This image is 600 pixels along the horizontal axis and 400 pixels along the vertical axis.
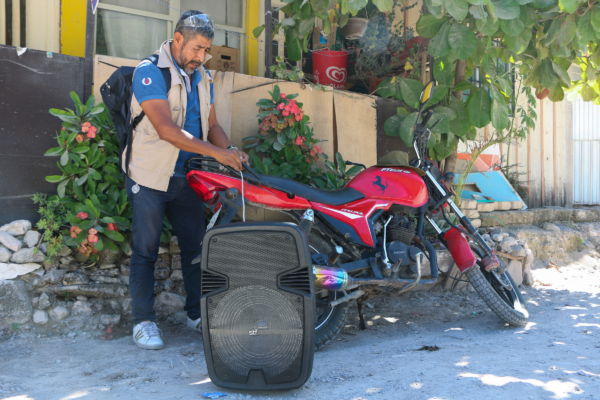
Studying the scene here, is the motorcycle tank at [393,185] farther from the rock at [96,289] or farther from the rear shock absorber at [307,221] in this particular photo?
the rock at [96,289]

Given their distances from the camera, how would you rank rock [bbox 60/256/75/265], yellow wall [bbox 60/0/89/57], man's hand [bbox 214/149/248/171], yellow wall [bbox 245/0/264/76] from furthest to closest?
yellow wall [bbox 245/0/264/76]
yellow wall [bbox 60/0/89/57]
rock [bbox 60/256/75/265]
man's hand [bbox 214/149/248/171]

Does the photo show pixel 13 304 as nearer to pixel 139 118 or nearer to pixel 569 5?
pixel 139 118

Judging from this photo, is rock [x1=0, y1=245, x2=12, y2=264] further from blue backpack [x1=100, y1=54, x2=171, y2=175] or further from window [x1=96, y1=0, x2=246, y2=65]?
window [x1=96, y1=0, x2=246, y2=65]

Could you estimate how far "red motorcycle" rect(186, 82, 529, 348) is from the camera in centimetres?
268

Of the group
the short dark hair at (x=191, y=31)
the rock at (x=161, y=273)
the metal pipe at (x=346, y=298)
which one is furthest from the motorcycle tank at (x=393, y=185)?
the rock at (x=161, y=273)

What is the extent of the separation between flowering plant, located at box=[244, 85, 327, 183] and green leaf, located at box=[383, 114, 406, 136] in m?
0.97

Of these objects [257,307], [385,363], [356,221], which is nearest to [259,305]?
[257,307]

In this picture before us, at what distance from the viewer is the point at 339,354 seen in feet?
9.12

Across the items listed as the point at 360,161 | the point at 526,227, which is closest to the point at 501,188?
the point at 526,227

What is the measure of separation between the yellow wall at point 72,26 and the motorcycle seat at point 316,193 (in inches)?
137

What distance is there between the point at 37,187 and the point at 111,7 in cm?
287

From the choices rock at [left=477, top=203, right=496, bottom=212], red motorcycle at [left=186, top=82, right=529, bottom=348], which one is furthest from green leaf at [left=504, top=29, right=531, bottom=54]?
rock at [left=477, top=203, right=496, bottom=212]

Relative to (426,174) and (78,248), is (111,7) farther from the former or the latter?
(426,174)

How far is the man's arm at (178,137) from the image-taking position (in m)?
2.52
